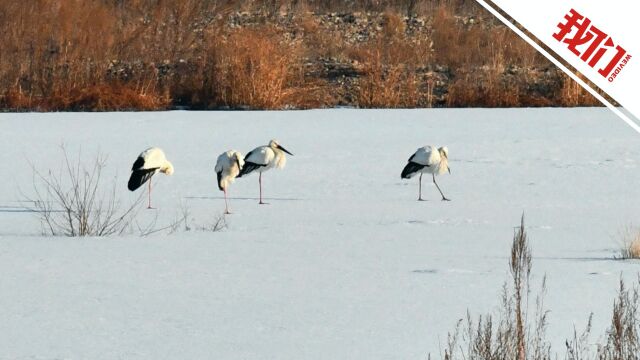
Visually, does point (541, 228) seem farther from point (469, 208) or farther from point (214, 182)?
point (214, 182)

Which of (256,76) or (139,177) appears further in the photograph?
(256,76)

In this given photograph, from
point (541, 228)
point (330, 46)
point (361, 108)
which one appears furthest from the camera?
point (330, 46)

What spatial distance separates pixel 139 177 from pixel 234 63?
8507 mm

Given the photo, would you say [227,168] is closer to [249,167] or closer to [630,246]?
[249,167]

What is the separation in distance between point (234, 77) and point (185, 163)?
6198 millimetres

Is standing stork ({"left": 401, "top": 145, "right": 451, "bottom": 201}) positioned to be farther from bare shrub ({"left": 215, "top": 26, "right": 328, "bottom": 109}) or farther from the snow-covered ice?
bare shrub ({"left": 215, "top": 26, "right": 328, "bottom": 109})

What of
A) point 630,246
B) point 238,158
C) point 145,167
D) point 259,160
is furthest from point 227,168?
point 630,246

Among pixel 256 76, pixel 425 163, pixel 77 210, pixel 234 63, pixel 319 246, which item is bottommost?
pixel 319 246

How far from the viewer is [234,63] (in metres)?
19.5

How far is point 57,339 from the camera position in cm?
554

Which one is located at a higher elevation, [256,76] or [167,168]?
[256,76]

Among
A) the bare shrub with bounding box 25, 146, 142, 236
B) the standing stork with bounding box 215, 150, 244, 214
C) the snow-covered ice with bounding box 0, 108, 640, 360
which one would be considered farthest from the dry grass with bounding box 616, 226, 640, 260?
the standing stork with bounding box 215, 150, 244, 214

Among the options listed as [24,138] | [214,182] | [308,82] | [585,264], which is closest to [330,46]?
[308,82]

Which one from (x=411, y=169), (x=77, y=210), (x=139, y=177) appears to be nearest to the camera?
(x=77, y=210)
